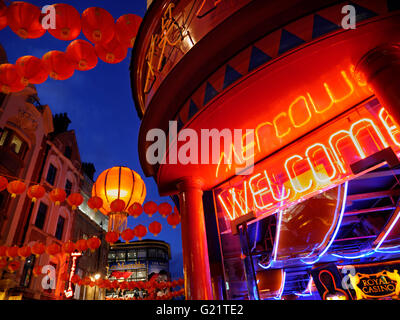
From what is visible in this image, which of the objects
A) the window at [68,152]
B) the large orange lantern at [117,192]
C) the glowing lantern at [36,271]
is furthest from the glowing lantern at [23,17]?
the window at [68,152]

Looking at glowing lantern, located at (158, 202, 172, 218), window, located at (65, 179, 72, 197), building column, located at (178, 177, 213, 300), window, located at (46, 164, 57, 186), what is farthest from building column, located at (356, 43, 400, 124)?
window, located at (65, 179, 72, 197)

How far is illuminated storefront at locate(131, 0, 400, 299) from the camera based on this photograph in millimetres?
3234

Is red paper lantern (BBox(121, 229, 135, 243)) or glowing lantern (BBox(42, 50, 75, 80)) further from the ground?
glowing lantern (BBox(42, 50, 75, 80))

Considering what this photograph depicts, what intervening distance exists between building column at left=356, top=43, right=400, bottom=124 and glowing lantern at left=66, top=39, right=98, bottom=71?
15.8 ft

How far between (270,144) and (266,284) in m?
7.84

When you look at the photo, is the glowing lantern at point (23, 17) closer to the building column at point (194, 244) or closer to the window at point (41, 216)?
the building column at point (194, 244)

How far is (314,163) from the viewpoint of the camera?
181 inches

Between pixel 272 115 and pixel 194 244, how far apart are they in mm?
3037

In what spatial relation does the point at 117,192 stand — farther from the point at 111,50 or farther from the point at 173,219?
the point at 111,50

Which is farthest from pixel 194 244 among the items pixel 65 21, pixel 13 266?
pixel 13 266

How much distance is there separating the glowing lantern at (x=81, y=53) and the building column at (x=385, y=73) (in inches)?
190

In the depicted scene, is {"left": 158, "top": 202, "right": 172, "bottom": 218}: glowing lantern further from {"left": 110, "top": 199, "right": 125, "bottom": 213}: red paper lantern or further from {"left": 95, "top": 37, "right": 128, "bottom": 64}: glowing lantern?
{"left": 95, "top": 37, "right": 128, "bottom": 64}: glowing lantern

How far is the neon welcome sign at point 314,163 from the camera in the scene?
13.1ft
